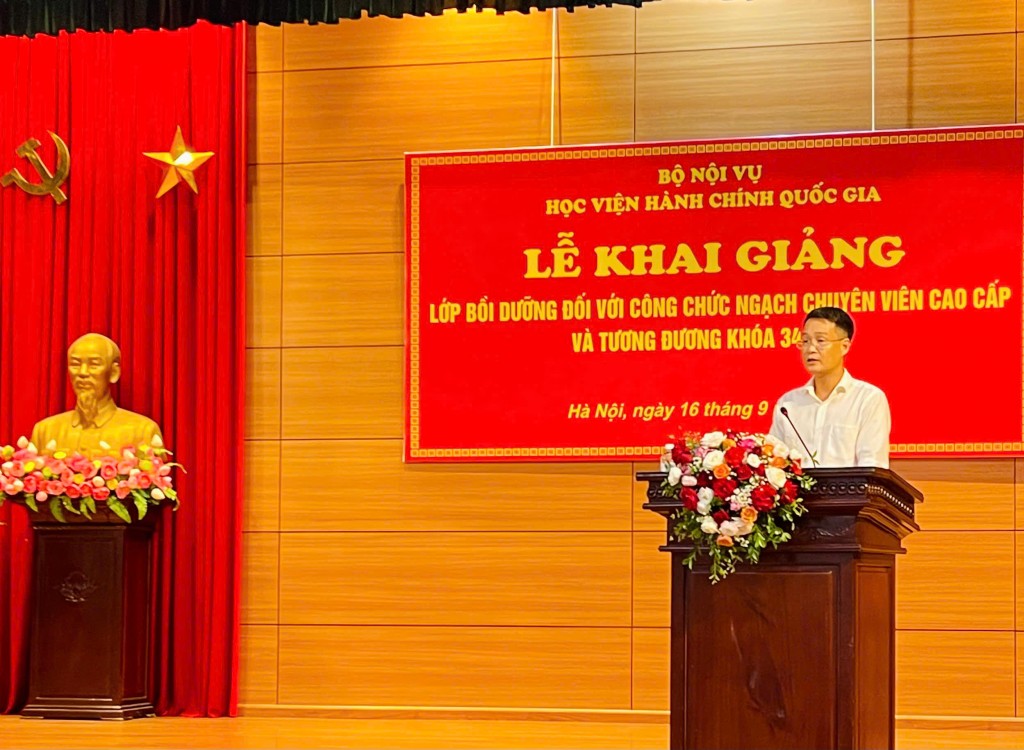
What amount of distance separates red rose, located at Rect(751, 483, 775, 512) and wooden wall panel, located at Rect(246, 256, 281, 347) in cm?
381

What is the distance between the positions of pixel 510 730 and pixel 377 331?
76.8 inches

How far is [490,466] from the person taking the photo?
7211 millimetres

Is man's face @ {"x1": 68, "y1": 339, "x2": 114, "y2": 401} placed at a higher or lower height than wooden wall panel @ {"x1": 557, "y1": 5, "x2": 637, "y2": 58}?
lower

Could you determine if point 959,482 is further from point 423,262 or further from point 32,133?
point 32,133

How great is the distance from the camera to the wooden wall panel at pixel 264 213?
295 inches

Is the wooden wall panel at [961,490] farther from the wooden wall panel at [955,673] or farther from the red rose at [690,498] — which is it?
the red rose at [690,498]

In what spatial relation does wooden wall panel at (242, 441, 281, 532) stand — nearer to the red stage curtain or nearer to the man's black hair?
the red stage curtain

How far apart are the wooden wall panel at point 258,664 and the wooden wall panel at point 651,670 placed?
1.69 m

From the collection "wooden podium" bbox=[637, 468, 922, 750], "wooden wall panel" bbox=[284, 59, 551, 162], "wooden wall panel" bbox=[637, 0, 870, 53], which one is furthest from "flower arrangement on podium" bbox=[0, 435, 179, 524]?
"wooden podium" bbox=[637, 468, 922, 750]

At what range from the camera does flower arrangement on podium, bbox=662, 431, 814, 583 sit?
4.14 metres

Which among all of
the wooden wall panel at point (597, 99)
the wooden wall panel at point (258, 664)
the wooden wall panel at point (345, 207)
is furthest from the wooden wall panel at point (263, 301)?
the wooden wall panel at point (597, 99)

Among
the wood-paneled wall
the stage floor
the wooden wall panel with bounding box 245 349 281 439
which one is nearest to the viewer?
the stage floor

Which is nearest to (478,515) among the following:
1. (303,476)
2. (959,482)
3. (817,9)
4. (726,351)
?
(303,476)

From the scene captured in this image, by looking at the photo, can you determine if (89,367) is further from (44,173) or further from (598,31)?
(598,31)
